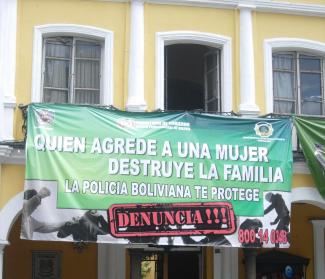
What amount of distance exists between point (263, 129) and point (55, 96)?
3.97 meters

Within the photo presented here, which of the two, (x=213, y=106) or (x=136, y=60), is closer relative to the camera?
(x=136, y=60)

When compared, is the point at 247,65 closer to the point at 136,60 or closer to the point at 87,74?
the point at 136,60

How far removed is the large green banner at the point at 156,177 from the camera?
1224 cm

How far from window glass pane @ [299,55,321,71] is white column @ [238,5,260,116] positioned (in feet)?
4.26

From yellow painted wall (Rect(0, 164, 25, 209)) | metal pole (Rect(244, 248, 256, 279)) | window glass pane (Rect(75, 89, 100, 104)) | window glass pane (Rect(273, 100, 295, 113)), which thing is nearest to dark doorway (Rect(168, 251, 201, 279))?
metal pole (Rect(244, 248, 256, 279))

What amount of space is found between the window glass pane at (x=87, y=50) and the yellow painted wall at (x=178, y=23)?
38.9 inches

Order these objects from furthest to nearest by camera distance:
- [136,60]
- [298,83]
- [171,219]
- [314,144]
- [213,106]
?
[298,83], [213,106], [136,60], [314,144], [171,219]

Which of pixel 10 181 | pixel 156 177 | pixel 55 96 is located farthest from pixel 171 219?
pixel 55 96

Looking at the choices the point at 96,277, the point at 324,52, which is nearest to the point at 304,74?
the point at 324,52

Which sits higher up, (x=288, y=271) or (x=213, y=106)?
(x=213, y=106)

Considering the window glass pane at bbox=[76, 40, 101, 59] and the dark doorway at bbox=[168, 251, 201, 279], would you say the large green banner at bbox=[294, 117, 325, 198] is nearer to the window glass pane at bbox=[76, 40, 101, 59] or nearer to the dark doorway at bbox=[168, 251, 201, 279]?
the dark doorway at bbox=[168, 251, 201, 279]

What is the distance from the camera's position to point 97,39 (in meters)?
14.1

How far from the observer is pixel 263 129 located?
13.4 meters

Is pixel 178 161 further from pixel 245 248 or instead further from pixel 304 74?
pixel 304 74
